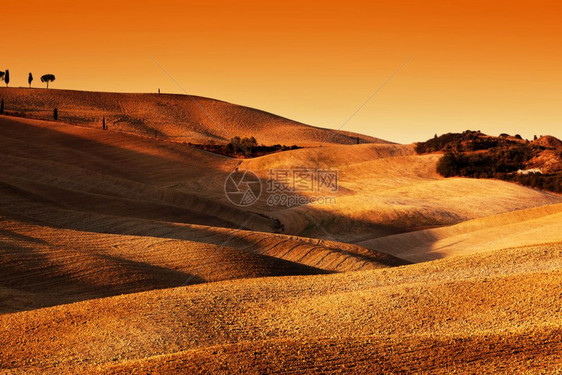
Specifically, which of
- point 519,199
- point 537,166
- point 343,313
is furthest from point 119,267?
point 537,166

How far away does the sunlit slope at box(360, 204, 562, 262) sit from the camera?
3027 centimetres

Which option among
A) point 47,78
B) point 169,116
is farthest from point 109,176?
point 47,78

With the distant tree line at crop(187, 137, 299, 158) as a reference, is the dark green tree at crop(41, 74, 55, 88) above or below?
above

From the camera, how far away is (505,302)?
12.5 m

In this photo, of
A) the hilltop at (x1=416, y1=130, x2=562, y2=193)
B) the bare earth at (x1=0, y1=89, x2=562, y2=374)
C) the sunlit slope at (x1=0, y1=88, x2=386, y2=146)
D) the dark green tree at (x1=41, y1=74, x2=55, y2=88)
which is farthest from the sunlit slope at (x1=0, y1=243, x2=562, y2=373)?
the dark green tree at (x1=41, y1=74, x2=55, y2=88)

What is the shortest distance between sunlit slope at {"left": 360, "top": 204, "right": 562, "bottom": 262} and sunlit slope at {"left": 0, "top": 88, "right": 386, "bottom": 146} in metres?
60.7

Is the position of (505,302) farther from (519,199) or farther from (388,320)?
(519,199)

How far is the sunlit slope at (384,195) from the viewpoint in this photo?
133 ft

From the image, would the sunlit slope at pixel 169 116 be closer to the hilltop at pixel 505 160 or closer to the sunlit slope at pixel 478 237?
the hilltop at pixel 505 160

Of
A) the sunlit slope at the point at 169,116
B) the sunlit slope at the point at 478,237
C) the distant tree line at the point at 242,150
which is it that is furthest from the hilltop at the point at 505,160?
the sunlit slope at the point at 169,116

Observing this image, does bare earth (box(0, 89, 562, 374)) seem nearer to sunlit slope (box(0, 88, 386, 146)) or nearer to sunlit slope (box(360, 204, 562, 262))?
sunlit slope (box(360, 204, 562, 262))

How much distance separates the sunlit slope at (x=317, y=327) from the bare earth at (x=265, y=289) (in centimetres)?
4

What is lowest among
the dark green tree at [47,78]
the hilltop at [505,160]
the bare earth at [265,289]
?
the bare earth at [265,289]

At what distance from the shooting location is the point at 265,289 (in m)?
15.2
